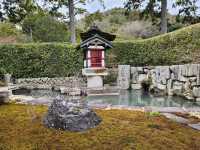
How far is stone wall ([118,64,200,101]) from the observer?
453 inches

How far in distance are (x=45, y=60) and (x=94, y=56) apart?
4721mm

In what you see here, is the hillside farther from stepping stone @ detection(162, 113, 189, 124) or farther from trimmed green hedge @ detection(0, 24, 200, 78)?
stepping stone @ detection(162, 113, 189, 124)

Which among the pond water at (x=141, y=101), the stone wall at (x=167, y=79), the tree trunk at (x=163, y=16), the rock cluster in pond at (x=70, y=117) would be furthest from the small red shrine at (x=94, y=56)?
the rock cluster in pond at (x=70, y=117)

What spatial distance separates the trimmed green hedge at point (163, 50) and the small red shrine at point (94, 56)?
11.2 feet

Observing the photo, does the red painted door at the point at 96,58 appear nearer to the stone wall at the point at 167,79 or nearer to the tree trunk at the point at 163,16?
the stone wall at the point at 167,79

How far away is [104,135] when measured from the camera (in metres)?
3.26

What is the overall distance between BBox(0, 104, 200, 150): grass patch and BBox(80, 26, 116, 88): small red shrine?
37.3ft

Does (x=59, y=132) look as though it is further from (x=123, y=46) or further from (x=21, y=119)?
(x=123, y=46)

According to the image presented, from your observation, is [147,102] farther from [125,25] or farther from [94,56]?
[125,25]

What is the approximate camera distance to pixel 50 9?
25.0 m

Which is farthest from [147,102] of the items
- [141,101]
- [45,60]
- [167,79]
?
[45,60]

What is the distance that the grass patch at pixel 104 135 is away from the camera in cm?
300

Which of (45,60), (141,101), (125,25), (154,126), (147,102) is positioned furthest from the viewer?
(125,25)

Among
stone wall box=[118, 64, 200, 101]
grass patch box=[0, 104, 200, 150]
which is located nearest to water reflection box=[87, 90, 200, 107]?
stone wall box=[118, 64, 200, 101]
